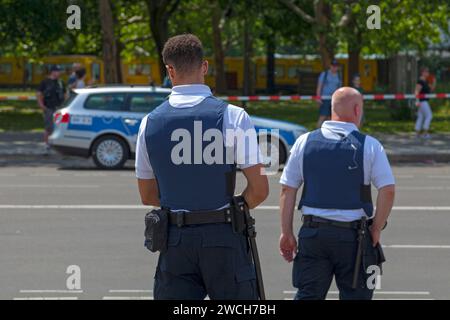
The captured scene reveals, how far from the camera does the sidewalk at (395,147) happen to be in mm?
21891

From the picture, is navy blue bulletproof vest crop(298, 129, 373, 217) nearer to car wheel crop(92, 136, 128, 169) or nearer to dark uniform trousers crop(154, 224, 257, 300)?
dark uniform trousers crop(154, 224, 257, 300)

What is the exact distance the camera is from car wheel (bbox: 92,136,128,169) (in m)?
19.7

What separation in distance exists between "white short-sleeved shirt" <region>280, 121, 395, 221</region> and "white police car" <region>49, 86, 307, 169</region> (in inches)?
516

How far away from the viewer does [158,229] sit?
5223 millimetres

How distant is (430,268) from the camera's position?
9914 mm

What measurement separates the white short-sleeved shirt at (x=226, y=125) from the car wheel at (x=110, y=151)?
14.3m

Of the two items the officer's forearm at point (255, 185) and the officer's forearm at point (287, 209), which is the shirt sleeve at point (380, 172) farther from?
the officer's forearm at point (255, 185)

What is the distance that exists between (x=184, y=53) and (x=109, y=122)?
1460cm

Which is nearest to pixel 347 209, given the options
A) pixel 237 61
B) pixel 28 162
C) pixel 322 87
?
pixel 28 162

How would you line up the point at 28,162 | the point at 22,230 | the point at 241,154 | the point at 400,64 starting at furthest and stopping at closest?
the point at 400,64, the point at 28,162, the point at 22,230, the point at 241,154

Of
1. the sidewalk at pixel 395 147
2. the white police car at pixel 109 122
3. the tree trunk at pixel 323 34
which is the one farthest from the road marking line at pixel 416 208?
the tree trunk at pixel 323 34

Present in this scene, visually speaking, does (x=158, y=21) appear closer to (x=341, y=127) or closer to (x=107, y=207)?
(x=107, y=207)

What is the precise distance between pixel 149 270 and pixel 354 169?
388cm
